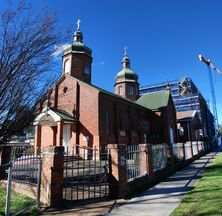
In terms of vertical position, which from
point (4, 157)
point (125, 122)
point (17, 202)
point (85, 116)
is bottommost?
point (17, 202)

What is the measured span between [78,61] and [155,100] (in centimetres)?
1487

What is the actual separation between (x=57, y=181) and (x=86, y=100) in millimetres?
15160

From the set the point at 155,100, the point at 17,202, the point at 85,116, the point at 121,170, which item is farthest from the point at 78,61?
the point at 17,202

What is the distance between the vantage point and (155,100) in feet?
117

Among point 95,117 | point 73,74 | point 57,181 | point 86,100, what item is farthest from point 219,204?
point 73,74

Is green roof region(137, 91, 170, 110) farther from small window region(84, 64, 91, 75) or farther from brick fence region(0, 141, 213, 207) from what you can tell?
brick fence region(0, 141, 213, 207)

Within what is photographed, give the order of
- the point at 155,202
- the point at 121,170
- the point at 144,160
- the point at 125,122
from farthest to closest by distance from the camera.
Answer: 1. the point at 125,122
2. the point at 144,160
3. the point at 121,170
4. the point at 155,202

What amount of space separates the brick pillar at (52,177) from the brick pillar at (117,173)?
2.03 meters

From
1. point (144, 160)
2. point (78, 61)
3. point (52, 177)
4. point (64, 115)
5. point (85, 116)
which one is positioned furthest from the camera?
point (78, 61)

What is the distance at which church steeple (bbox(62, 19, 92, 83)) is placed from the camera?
25.8 metres

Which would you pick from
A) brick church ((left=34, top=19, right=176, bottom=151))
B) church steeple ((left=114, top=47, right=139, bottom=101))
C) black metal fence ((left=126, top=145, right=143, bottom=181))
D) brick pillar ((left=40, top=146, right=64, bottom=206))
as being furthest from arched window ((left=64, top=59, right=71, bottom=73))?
brick pillar ((left=40, top=146, right=64, bottom=206))

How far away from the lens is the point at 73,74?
25.7m

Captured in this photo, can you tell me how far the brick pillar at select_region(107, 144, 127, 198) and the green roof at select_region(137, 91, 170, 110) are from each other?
84.1 feet

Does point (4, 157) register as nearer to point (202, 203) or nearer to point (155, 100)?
point (202, 203)
